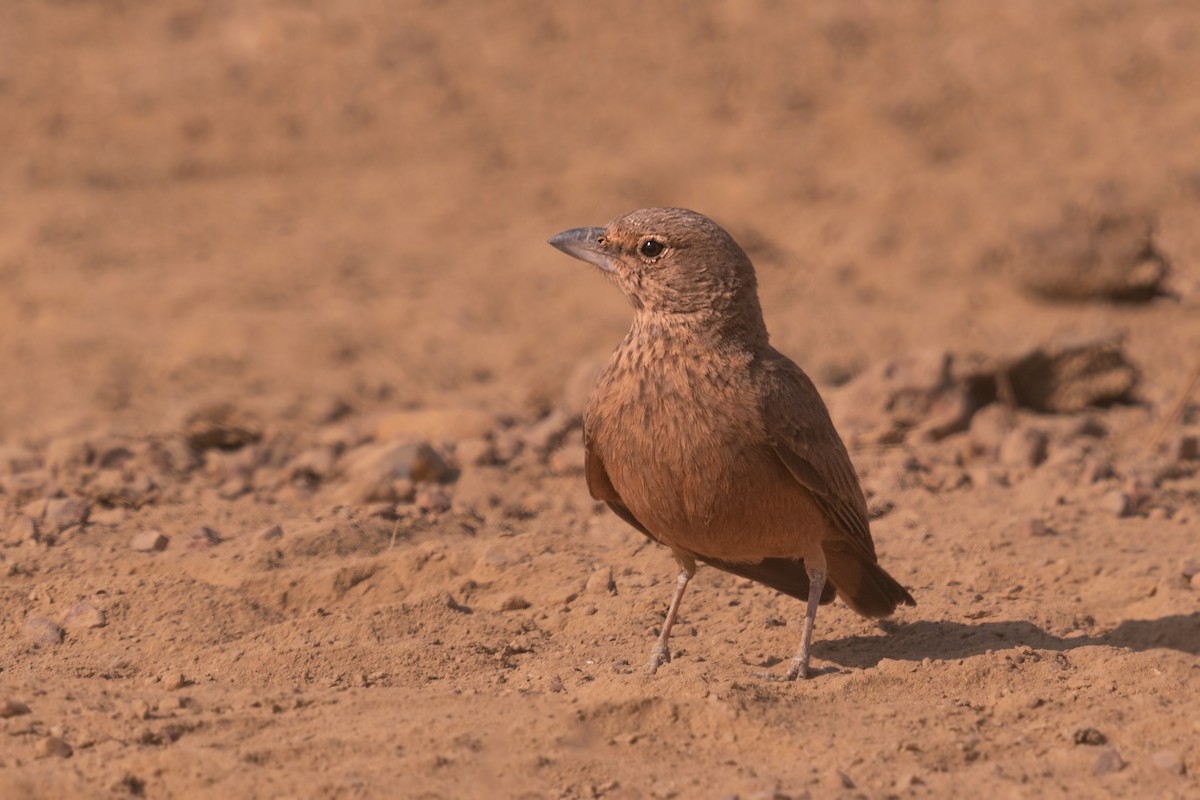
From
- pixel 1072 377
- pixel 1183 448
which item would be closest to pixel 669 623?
pixel 1183 448

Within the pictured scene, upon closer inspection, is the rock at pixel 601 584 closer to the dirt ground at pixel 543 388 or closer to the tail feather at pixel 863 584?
the dirt ground at pixel 543 388

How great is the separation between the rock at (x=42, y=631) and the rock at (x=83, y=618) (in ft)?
0.14

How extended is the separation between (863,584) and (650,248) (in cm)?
150

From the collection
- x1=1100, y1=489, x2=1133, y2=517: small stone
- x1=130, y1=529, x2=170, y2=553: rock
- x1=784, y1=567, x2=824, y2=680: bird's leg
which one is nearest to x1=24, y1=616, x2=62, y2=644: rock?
x1=130, y1=529, x2=170, y2=553: rock

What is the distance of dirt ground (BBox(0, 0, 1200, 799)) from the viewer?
4.77 metres

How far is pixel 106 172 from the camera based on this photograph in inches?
521

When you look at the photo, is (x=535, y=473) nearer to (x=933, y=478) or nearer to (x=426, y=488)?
(x=426, y=488)

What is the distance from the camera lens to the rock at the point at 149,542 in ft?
20.9

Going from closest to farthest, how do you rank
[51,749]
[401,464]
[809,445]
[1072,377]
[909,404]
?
[51,749]
[809,445]
[401,464]
[909,404]
[1072,377]

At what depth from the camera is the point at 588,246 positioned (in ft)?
19.6

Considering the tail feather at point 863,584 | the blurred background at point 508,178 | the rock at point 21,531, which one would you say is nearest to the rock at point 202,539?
the rock at point 21,531

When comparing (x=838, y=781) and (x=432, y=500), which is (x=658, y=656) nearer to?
(x=838, y=781)

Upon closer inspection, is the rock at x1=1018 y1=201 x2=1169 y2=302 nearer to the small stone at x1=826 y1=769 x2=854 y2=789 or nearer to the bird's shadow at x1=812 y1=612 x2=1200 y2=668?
the bird's shadow at x1=812 y1=612 x2=1200 y2=668

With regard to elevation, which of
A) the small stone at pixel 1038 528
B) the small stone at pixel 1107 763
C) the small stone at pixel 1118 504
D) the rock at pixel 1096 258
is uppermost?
the rock at pixel 1096 258
